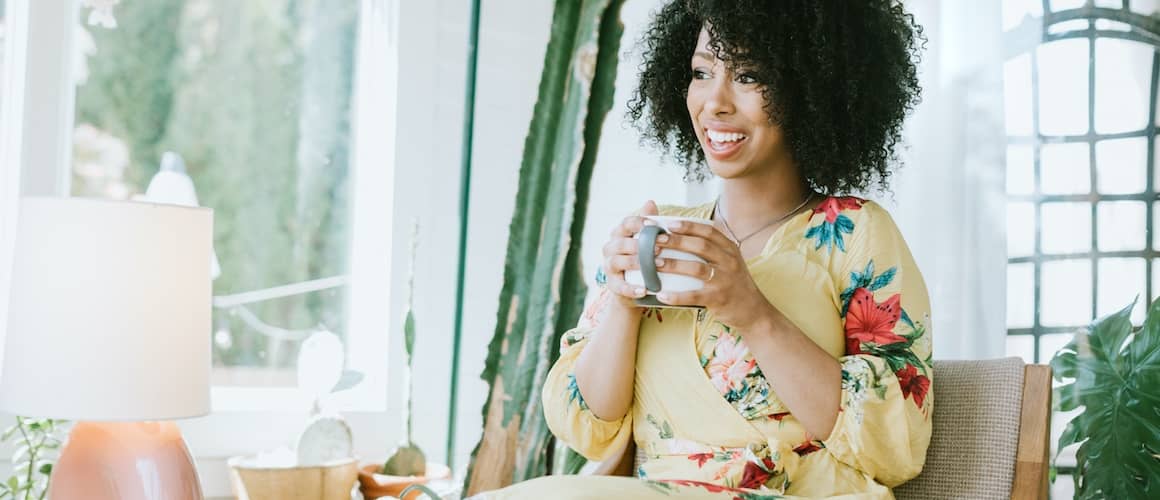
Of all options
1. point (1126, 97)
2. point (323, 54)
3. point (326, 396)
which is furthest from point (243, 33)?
point (1126, 97)

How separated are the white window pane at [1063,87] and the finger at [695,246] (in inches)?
34.4

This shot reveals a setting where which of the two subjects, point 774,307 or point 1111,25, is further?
point 1111,25

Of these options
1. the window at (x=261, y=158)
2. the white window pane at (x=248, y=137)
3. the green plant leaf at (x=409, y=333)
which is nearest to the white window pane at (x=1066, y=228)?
the green plant leaf at (x=409, y=333)

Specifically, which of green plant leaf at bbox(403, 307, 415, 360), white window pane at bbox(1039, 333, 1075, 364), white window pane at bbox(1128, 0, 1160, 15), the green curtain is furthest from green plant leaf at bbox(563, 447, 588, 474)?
white window pane at bbox(1128, 0, 1160, 15)

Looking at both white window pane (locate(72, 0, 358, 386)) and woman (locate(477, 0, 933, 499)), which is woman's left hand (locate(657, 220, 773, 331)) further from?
white window pane (locate(72, 0, 358, 386))

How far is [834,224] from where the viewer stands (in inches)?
48.9

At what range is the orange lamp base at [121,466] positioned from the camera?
1.34m

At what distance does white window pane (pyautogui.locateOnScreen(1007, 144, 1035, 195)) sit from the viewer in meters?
1.66

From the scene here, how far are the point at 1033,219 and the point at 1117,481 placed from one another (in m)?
0.41

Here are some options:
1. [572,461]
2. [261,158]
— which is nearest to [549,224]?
[572,461]

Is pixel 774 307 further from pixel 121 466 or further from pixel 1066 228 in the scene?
pixel 121 466

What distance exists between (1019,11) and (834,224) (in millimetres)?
→ 700

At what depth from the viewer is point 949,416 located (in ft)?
3.87

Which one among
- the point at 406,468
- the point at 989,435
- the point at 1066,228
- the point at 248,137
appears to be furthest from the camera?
the point at 248,137
